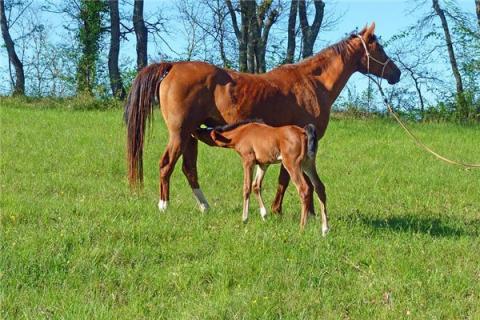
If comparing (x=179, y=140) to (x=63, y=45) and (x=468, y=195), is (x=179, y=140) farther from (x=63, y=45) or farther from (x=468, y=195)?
(x=63, y=45)

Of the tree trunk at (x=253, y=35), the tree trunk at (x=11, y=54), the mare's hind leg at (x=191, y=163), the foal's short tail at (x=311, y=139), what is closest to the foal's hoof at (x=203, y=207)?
the mare's hind leg at (x=191, y=163)

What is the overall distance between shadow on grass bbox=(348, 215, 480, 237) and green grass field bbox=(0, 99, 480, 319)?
0.03 metres

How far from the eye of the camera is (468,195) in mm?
9891

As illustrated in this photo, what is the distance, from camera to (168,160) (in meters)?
7.55

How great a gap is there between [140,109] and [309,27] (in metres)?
20.8

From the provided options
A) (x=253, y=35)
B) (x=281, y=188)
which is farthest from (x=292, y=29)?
(x=281, y=188)

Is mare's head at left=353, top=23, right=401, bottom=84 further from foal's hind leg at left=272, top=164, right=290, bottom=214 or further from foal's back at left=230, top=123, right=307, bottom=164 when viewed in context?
foal's back at left=230, top=123, right=307, bottom=164

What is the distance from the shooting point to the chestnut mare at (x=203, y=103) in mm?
7379

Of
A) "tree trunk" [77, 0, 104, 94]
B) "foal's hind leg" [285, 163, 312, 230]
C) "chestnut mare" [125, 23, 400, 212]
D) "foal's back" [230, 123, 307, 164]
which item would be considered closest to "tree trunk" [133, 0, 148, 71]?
"tree trunk" [77, 0, 104, 94]

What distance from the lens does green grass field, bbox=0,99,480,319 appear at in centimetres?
457

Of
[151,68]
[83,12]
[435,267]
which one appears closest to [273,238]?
[435,267]

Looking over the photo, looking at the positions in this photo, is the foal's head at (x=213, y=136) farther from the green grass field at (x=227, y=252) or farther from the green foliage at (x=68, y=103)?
the green foliage at (x=68, y=103)

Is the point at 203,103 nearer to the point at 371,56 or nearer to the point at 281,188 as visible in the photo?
the point at 281,188

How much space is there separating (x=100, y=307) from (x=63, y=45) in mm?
25150
